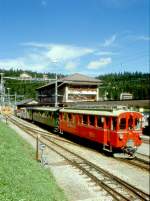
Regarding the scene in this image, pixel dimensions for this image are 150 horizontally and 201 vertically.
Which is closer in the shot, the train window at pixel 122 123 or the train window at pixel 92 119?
the train window at pixel 122 123

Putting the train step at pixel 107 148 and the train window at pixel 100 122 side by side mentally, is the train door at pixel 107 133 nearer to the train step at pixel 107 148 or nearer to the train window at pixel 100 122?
the train step at pixel 107 148

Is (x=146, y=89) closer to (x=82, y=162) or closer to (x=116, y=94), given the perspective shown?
(x=116, y=94)

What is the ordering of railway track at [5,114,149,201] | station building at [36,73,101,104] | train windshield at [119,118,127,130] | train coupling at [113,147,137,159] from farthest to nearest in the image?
station building at [36,73,101,104]
train coupling at [113,147,137,159]
train windshield at [119,118,127,130]
railway track at [5,114,149,201]

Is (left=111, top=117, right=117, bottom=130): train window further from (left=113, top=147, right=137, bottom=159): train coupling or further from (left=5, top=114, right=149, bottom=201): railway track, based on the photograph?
(left=5, top=114, right=149, bottom=201): railway track

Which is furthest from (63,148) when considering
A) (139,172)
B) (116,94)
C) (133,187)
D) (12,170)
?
(116,94)

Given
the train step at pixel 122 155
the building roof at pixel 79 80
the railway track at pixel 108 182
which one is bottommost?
the railway track at pixel 108 182

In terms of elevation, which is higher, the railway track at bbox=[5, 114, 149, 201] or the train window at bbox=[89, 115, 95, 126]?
the train window at bbox=[89, 115, 95, 126]

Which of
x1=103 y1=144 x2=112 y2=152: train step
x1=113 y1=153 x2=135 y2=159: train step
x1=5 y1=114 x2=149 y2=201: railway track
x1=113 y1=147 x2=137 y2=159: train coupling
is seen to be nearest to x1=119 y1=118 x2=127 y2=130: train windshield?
x1=113 y1=147 x2=137 y2=159: train coupling

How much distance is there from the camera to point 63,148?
27062 millimetres

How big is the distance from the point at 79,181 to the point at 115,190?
7.51ft

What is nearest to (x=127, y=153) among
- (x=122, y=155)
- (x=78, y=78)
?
(x=122, y=155)

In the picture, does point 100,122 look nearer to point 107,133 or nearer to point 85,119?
point 107,133

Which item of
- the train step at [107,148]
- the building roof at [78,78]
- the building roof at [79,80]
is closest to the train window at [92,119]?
the train step at [107,148]

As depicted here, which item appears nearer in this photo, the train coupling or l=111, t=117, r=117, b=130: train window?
l=111, t=117, r=117, b=130: train window
